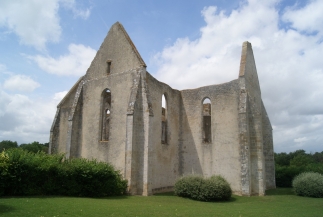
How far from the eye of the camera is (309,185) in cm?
1702

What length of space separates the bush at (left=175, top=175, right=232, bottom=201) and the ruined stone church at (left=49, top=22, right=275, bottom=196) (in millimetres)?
1931

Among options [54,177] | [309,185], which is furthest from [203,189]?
[54,177]

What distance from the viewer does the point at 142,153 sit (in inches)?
628

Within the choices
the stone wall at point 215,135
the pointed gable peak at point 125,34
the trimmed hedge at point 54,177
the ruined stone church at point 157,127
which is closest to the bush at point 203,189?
the ruined stone church at point 157,127

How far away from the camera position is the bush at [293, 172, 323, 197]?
16.8 metres

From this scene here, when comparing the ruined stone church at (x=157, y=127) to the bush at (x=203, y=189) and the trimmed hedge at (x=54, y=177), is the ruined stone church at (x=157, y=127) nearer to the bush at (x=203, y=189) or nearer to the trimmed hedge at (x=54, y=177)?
the trimmed hedge at (x=54, y=177)

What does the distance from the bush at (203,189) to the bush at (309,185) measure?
552 centimetres

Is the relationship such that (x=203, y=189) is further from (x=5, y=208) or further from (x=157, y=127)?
(x=5, y=208)

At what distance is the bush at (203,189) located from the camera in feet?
48.1

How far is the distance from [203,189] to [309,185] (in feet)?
23.8

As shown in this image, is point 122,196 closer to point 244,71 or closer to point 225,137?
point 225,137

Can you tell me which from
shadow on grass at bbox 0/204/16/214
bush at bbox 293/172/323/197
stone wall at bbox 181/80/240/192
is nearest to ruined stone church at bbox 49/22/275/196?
stone wall at bbox 181/80/240/192

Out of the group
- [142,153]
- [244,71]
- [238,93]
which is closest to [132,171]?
[142,153]

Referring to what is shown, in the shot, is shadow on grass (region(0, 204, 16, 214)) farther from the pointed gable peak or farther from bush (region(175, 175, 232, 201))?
the pointed gable peak
